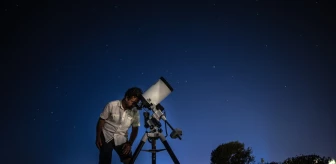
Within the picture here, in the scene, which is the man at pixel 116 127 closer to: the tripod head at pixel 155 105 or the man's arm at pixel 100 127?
the man's arm at pixel 100 127

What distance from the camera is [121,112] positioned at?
437cm

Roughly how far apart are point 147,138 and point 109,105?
1.08 meters

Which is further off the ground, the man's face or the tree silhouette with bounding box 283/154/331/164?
the tree silhouette with bounding box 283/154/331/164

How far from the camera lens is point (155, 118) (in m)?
3.77

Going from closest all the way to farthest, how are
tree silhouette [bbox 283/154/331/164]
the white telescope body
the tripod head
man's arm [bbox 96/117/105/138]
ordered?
the tripod head, the white telescope body, man's arm [bbox 96/117/105/138], tree silhouette [bbox 283/154/331/164]

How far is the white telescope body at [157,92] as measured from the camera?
412cm

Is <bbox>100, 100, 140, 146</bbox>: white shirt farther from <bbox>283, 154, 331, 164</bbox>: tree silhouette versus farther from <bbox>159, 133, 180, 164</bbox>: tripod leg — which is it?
<bbox>283, 154, 331, 164</bbox>: tree silhouette

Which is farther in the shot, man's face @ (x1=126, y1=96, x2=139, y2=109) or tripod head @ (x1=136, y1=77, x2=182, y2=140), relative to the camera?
man's face @ (x1=126, y1=96, x2=139, y2=109)

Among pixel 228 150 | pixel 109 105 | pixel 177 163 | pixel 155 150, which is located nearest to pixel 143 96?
pixel 109 105

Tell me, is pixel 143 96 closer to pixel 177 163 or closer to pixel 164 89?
pixel 164 89

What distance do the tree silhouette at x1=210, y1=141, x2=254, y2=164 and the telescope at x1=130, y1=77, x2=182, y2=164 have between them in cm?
3139


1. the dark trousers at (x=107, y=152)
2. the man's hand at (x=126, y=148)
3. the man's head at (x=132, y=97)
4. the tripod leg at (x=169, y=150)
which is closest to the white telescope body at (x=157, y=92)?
the man's head at (x=132, y=97)

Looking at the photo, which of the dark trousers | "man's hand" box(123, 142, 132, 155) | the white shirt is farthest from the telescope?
the dark trousers

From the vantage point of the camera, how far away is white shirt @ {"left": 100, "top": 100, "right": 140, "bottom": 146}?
4.31 meters
